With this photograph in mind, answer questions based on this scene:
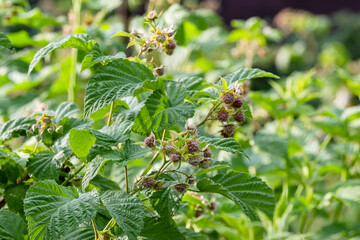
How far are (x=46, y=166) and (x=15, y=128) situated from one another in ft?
0.30

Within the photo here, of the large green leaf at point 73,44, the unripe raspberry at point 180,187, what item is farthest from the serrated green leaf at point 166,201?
the large green leaf at point 73,44

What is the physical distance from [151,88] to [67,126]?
16 cm

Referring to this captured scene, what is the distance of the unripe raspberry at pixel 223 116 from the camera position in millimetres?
566

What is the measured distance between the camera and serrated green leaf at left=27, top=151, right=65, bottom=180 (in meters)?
0.61

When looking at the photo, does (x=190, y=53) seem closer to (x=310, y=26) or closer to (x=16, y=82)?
(x=16, y=82)

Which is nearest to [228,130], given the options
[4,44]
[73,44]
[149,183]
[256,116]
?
[149,183]

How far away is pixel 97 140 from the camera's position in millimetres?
571

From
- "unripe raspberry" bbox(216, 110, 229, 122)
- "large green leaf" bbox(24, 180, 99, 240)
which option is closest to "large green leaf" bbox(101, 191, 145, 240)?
"large green leaf" bbox(24, 180, 99, 240)

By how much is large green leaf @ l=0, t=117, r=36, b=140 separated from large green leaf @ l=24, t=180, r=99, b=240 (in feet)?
0.52

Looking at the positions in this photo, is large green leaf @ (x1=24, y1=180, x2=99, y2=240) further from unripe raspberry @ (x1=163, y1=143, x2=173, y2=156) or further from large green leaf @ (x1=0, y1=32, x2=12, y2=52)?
large green leaf @ (x1=0, y1=32, x2=12, y2=52)

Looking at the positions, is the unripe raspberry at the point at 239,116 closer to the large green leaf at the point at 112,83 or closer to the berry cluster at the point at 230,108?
the berry cluster at the point at 230,108

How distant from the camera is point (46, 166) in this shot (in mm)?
618

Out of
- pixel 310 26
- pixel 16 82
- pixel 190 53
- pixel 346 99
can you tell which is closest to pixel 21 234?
pixel 16 82

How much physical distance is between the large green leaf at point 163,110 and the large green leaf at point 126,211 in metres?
0.10
